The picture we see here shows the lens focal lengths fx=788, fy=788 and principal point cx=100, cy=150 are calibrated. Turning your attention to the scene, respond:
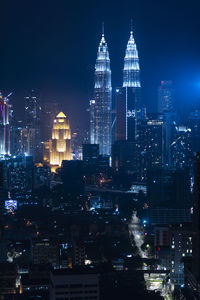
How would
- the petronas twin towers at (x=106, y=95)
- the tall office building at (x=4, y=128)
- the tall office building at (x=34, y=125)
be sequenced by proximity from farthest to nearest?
the tall office building at (x=34, y=125) → the petronas twin towers at (x=106, y=95) → the tall office building at (x=4, y=128)

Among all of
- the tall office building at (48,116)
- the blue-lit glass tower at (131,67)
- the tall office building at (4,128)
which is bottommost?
the tall office building at (4,128)

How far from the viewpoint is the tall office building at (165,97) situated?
20175 mm

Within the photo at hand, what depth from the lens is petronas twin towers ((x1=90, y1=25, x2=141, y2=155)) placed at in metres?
21.0

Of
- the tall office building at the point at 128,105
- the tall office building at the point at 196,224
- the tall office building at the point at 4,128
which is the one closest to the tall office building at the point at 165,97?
the tall office building at the point at 128,105

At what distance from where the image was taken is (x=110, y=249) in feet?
37.7

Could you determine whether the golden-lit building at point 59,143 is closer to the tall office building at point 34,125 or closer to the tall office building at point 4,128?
the tall office building at point 34,125

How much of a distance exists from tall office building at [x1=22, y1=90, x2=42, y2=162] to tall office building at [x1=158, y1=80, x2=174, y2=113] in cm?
341

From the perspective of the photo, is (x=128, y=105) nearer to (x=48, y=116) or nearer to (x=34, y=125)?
(x=48, y=116)

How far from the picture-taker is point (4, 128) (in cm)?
1975

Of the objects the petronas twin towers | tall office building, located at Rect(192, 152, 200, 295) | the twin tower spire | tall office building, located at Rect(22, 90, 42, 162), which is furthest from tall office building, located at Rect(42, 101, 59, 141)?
tall office building, located at Rect(192, 152, 200, 295)

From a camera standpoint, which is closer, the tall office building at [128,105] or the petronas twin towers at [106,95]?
the petronas twin towers at [106,95]

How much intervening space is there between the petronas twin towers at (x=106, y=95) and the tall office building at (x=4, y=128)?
296 cm

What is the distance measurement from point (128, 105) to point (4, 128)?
4255 millimetres

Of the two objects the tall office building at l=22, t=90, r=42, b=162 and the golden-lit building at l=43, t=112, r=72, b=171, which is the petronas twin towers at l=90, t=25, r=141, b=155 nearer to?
the golden-lit building at l=43, t=112, r=72, b=171
